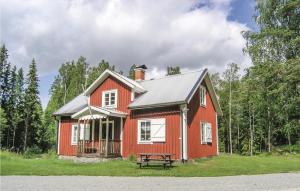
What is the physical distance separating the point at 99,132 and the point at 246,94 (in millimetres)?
11694

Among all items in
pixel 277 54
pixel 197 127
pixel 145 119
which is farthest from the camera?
pixel 277 54

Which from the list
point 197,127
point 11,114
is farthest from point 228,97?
point 11,114

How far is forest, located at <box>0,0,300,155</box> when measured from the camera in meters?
25.0

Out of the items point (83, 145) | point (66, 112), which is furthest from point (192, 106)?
point (66, 112)

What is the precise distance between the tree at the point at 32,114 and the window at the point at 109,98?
24.5m

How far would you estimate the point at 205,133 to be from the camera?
22562mm

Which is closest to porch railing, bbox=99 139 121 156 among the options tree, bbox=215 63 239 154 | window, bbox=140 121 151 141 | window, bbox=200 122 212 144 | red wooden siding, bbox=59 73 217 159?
red wooden siding, bbox=59 73 217 159

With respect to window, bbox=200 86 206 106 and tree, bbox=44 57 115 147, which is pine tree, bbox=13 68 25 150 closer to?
tree, bbox=44 57 115 147

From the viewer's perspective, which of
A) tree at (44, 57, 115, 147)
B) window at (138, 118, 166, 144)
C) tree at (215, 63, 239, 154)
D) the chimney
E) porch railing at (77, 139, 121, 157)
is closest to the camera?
window at (138, 118, 166, 144)

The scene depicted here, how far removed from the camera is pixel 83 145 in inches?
869

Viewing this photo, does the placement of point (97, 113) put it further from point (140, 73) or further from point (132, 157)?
point (140, 73)

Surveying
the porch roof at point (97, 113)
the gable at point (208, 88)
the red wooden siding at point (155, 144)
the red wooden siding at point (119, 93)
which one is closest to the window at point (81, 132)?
the red wooden siding at point (119, 93)
